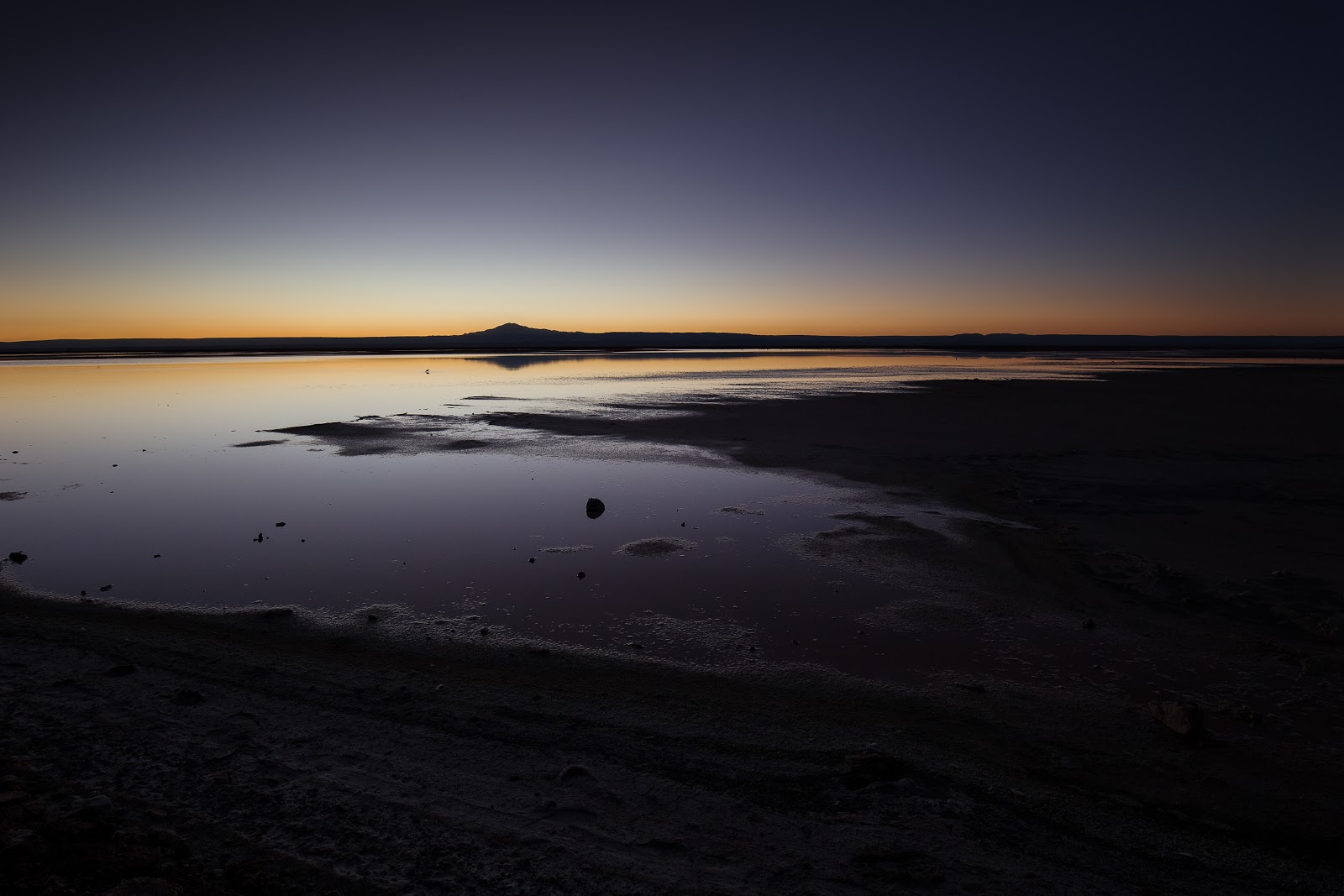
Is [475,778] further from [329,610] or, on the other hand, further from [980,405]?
[980,405]

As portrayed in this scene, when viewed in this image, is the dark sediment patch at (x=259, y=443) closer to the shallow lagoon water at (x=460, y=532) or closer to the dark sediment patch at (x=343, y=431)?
the shallow lagoon water at (x=460, y=532)

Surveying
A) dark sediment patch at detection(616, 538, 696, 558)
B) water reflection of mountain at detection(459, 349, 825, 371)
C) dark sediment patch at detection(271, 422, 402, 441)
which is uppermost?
water reflection of mountain at detection(459, 349, 825, 371)

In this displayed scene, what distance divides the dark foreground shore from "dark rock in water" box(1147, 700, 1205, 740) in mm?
20

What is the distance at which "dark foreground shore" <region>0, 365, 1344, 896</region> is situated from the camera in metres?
3.49

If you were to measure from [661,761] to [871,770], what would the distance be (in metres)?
1.35

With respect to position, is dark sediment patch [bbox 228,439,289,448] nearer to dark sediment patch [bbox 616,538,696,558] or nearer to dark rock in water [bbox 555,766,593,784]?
dark sediment patch [bbox 616,538,696,558]

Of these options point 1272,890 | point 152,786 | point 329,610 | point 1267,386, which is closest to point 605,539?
point 329,610

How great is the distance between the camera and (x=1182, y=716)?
5004 mm

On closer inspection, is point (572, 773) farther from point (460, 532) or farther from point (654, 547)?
point (460, 532)

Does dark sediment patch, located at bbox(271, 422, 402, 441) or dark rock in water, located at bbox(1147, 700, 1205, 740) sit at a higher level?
dark sediment patch, located at bbox(271, 422, 402, 441)

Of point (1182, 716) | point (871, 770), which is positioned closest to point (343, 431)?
point (871, 770)

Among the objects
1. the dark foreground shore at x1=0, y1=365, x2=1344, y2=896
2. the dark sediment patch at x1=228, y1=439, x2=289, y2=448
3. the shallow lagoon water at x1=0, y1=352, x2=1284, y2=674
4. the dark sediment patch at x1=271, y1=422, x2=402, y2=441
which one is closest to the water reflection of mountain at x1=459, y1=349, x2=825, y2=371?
the dark sediment patch at x1=271, y1=422, x2=402, y2=441

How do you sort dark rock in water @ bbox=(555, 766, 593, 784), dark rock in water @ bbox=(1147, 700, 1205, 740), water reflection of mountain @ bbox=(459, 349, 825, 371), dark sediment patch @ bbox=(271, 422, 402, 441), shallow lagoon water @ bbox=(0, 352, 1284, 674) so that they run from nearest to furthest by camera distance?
dark rock in water @ bbox=(555, 766, 593, 784), dark rock in water @ bbox=(1147, 700, 1205, 740), shallow lagoon water @ bbox=(0, 352, 1284, 674), dark sediment patch @ bbox=(271, 422, 402, 441), water reflection of mountain @ bbox=(459, 349, 825, 371)

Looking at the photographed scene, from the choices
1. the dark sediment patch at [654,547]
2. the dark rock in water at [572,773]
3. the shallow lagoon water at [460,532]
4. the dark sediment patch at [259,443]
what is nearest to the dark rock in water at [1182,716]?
the shallow lagoon water at [460,532]
